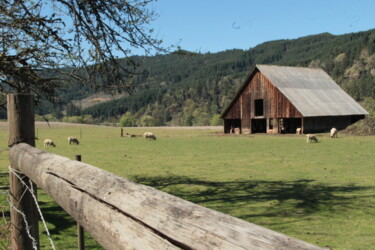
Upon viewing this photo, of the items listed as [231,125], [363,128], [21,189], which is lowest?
[363,128]

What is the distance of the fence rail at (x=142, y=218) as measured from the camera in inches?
49.7

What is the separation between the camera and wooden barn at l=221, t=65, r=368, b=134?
136ft

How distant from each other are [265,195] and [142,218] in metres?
8.97

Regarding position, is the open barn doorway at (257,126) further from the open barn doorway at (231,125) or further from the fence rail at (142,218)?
the fence rail at (142,218)

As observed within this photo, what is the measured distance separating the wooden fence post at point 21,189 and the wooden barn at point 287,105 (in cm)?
3786

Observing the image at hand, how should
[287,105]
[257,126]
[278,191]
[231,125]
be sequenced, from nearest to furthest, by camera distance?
1. [278,191]
2. [287,105]
3. [257,126]
4. [231,125]

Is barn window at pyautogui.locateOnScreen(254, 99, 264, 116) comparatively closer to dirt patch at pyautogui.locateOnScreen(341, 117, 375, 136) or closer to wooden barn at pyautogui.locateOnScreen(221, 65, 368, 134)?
wooden barn at pyautogui.locateOnScreen(221, 65, 368, 134)

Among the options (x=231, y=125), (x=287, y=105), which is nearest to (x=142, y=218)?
(x=287, y=105)

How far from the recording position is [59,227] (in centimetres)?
740

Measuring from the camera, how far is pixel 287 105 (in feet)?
135

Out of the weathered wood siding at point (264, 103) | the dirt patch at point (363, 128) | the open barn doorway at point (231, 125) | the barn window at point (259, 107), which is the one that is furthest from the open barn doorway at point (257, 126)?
the dirt patch at point (363, 128)

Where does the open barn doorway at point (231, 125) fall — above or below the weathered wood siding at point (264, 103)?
below

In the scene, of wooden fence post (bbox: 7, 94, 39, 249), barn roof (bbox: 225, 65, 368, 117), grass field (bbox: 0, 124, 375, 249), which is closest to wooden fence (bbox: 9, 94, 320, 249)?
wooden fence post (bbox: 7, 94, 39, 249)

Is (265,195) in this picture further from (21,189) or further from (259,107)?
(259,107)
